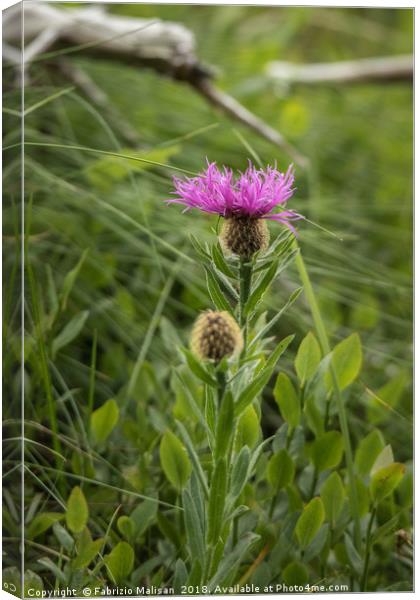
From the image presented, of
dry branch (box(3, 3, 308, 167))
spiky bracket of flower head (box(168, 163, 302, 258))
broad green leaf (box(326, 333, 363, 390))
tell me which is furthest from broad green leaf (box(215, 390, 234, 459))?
dry branch (box(3, 3, 308, 167))

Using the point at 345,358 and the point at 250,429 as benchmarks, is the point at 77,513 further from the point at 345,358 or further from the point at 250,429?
the point at 345,358

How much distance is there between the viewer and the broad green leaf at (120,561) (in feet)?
3.06

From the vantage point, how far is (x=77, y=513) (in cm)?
95

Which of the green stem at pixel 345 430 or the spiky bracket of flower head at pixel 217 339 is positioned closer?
the spiky bracket of flower head at pixel 217 339

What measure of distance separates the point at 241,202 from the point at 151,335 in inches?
14.4

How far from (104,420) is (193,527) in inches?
8.1

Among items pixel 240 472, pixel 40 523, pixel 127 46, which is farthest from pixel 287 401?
pixel 127 46

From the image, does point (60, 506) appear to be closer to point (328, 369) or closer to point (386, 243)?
point (328, 369)

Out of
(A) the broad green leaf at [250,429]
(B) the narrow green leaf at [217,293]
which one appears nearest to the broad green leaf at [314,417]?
(A) the broad green leaf at [250,429]

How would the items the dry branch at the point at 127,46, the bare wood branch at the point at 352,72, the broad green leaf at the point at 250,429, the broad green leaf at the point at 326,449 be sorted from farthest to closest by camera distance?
the bare wood branch at the point at 352,72, the dry branch at the point at 127,46, the broad green leaf at the point at 326,449, the broad green leaf at the point at 250,429

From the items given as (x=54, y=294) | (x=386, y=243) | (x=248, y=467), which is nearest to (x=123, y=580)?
(x=248, y=467)

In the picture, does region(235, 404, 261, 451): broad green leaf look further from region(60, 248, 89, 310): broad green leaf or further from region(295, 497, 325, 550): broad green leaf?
region(60, 248, 89, 310): broad green leaf

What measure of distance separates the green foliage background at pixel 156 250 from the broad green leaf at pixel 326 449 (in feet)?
0.17

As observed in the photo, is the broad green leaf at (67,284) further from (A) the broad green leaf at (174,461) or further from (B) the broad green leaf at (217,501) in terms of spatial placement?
(B) the broad green leaf at (217,501)
